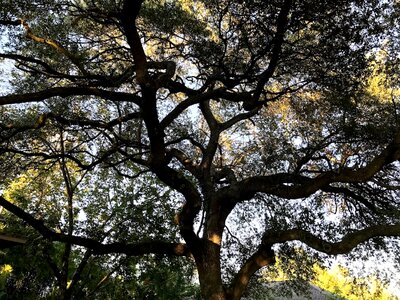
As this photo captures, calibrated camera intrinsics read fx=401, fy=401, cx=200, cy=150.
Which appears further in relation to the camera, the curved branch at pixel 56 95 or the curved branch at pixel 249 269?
the curved branch at pixel 249 269

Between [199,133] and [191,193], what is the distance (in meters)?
4.44

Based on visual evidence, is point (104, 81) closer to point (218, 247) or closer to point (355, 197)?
point (218, 247)

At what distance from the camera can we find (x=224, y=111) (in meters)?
12.2

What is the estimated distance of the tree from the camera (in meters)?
6.46

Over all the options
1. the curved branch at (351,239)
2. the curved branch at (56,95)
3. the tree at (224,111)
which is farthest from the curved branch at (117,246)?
the curved branch at (56,95)

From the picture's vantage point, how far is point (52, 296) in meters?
13.6

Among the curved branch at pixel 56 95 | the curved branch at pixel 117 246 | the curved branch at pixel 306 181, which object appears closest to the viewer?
the curved branch at pixel 56 95

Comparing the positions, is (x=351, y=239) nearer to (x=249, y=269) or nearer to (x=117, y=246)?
(x=249, y=269)

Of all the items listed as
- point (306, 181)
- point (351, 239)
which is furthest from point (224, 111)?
point (351, 239)

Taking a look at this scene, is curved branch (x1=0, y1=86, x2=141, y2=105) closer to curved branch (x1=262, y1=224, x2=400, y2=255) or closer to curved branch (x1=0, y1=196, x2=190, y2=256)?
curved branch (x1=0, y1=196, x2=190, y2=256)

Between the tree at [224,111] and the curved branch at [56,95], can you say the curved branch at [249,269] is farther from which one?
the curved branch at [56,95]

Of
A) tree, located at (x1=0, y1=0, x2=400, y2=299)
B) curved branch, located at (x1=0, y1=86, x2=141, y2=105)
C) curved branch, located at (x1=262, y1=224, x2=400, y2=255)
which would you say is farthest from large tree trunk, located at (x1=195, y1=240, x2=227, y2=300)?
curved branch, located at (x1=0, y1=86, x2=141, y2=105)

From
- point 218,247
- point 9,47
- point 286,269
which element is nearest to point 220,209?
point 218,247

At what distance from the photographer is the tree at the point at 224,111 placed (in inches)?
254
